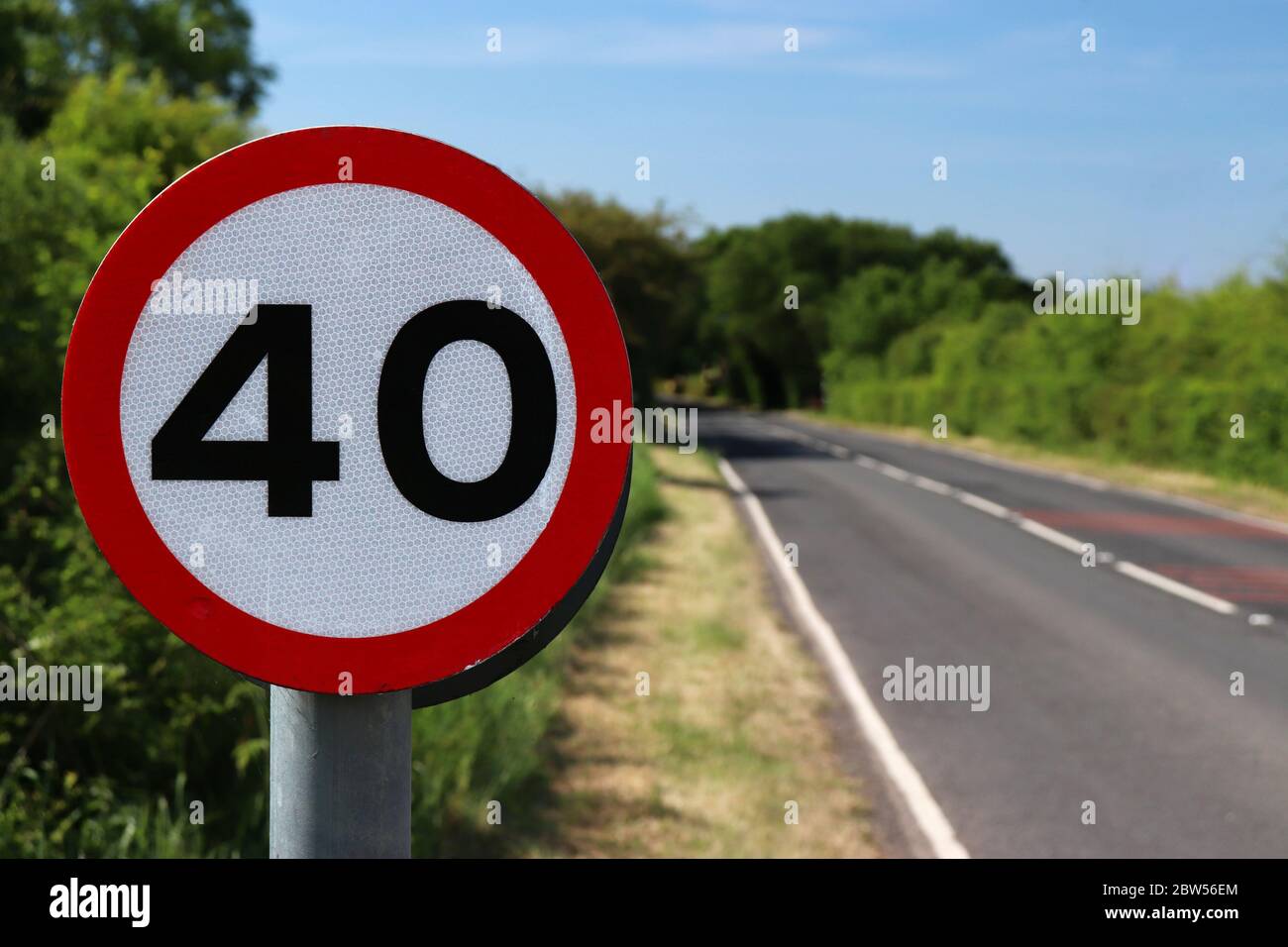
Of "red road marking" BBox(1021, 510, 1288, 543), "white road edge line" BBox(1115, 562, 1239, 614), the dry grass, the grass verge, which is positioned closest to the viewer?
the dry grass

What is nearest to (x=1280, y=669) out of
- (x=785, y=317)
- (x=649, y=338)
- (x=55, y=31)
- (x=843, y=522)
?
(x=843, y=522)

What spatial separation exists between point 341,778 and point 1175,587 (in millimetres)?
11452

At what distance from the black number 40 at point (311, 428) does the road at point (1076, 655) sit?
4.21 m

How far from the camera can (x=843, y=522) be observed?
16594mm

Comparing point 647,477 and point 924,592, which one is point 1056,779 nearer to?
point 924,592

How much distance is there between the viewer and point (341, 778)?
4.08 feet

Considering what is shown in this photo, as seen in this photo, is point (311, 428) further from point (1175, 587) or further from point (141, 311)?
point (1175, 587)

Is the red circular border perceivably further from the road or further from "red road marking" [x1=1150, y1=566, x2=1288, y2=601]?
"red road marking" [x1=1150, y1=566, x2=1288, y2=601]

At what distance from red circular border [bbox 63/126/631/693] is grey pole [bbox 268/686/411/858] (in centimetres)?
3

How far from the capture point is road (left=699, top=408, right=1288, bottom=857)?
554cm

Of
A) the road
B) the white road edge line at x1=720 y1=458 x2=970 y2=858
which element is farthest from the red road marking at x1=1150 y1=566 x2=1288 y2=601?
the white road edge line at x1=720 y1=458 x2=970 y2=858

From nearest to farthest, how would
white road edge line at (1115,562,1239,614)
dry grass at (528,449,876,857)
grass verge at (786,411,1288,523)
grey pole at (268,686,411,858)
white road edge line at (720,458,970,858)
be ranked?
grey pole at (268,686,411,858)
dry grass at (528,449,876,857)
white road edge line at (720,458,970,858)
white road edge line at (1115,562,1239,614)
grass verge at (786,411,1288,523)

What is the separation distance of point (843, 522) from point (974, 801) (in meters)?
11.0

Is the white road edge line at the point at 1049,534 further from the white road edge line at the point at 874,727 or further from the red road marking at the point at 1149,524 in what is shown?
the white road edge line at the point at 874,727
